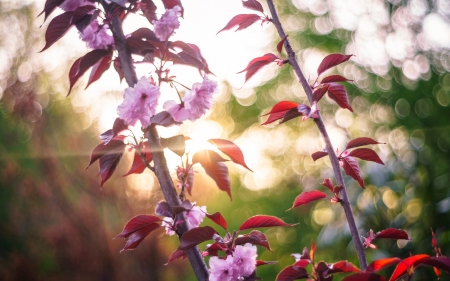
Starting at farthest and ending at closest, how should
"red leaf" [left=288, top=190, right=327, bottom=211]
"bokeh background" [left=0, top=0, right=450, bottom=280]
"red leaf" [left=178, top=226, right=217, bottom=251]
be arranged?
1. "bokeh background" [left=0, top=0, right=450, bottom=280]
2. "red leaf" [left=288, top=190, right=327, bottom=211]
3. "red leaf" [left=178, top=226, right=217, bottom=251]

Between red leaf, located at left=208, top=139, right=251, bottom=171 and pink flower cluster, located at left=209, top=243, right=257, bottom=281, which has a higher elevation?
red leaf, located at left=208, top=139, right=251, bottom=171

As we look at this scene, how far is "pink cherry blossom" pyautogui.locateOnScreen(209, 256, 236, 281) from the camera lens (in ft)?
2.48

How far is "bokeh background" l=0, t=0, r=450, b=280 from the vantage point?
4.23 meters

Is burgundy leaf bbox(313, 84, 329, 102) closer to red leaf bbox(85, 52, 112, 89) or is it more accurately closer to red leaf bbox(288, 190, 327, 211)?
red leaf bbox(288, 190, 327, 211)

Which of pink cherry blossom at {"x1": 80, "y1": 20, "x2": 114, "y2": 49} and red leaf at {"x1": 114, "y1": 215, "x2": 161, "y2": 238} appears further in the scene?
pink cherry blossom at {"x1": 80, "y1": 20, "x2": 114, "y2": 49}

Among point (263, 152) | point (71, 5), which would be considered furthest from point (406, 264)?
point (263, 152)

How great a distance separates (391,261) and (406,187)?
3939 millimetres

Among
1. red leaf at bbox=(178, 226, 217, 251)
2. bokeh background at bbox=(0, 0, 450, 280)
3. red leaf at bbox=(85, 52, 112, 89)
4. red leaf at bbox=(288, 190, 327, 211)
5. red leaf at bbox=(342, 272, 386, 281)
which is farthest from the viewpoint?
bokeh background at bbox=(0, 0, 450, 280)

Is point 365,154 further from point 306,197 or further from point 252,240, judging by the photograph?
point 252,240

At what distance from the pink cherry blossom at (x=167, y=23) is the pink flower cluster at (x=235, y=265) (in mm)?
443

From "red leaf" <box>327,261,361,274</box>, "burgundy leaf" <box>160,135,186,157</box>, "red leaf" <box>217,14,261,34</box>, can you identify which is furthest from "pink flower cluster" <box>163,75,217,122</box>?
"red leaf" <box>327,261,361,274</box>

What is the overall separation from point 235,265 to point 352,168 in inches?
12.0

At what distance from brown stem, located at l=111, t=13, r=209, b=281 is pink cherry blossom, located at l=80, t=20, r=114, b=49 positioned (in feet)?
0.12

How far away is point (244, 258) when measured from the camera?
768mm
